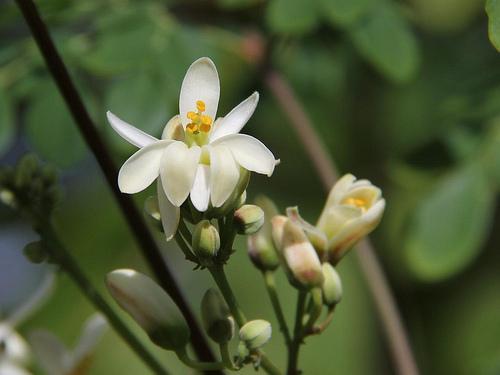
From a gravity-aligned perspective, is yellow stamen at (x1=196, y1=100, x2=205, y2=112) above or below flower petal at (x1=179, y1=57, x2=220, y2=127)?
below

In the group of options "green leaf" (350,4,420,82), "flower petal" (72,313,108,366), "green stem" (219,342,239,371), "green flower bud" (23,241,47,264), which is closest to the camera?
"green stem" (219,342,239,371)

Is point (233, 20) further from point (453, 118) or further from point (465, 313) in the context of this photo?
point (465, 313)

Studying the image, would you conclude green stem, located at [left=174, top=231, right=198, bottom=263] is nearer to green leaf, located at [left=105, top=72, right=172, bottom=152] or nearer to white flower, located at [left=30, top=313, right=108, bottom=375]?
white flower, located at [left=30, top=313, right=108, bottom=375]

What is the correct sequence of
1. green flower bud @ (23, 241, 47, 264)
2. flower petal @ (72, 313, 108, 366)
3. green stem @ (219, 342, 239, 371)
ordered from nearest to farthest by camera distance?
green stem @ (219, 342, 239, 371), green flower bud @ (23, 241, 47, 264), flower petal @ (72, 313, 108, 366)

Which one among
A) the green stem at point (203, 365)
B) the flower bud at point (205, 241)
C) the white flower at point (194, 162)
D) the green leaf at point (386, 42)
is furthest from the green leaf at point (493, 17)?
the green leaf at point (386, 42)

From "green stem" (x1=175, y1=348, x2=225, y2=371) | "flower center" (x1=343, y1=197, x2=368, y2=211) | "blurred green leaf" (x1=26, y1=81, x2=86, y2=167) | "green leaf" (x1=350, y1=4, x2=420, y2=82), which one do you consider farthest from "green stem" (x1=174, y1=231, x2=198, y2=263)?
"green leaf" (x1=350, y1=4, x2=420, y2=82)

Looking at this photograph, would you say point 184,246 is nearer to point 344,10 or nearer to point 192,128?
point 192,128
